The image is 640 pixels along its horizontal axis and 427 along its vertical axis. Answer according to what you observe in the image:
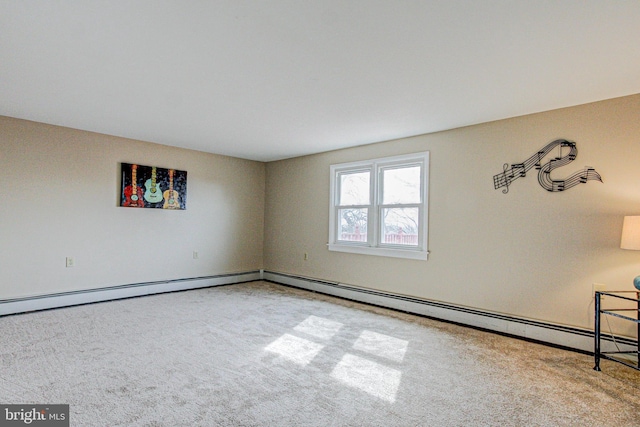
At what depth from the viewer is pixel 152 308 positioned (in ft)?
14.5

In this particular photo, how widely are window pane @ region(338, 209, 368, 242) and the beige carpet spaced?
156cm

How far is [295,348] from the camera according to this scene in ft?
10.5

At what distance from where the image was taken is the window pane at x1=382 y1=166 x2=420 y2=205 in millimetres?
4633

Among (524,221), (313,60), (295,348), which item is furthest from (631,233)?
(295,348)

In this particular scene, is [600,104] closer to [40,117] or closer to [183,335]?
[183,335]

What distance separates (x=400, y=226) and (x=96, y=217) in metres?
4.29

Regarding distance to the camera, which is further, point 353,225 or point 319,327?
point 353,225

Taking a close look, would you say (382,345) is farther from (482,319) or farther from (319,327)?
(482,319)

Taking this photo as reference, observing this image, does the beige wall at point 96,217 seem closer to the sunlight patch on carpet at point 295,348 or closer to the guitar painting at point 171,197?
the guitar painting at point 171,197

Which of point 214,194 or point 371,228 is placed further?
point 214,194

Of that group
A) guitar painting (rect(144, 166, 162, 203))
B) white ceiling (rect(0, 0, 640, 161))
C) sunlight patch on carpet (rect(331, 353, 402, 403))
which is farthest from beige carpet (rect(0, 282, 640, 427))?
white ceiling (rect(0, 0, 640, 161))

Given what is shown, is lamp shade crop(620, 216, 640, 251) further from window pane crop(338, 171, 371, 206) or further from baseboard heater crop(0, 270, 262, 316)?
baseboard heater crop(0, 270, 262, 316)

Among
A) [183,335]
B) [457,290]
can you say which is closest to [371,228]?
[457,290]

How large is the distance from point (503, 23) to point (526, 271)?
2617mm
